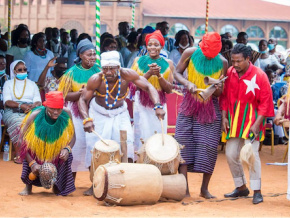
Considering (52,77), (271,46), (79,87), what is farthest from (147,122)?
(271,46)

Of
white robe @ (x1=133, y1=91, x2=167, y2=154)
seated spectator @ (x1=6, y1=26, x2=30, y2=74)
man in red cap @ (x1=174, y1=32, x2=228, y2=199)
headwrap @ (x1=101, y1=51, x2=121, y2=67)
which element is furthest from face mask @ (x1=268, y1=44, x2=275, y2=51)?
headwrap @ (x1=101, y1=51, x2=121, y2=67)

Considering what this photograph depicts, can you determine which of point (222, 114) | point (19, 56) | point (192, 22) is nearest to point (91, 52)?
point (222, 114)

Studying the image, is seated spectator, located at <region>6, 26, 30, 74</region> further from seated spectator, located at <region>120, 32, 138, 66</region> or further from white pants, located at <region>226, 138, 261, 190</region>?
white pants, located at <region>226, 138, 261, 190</region>

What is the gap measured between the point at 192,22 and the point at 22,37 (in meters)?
27.2

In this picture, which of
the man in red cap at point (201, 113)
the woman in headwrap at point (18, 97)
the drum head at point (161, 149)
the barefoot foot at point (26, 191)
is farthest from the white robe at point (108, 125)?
the woman in headwrap at point (18, 97)

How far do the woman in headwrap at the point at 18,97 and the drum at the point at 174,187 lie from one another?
155 inches

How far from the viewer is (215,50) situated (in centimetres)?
695

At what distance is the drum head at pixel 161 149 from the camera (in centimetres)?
665

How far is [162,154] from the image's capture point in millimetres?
6668

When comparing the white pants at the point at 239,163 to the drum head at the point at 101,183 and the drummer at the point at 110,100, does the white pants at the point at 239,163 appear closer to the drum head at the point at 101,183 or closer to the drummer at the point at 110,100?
the drummer at the point at 110,100

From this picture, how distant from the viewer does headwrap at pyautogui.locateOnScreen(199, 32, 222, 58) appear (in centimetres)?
687

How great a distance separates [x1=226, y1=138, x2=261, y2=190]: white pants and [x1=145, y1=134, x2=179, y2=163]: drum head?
0.64 metres

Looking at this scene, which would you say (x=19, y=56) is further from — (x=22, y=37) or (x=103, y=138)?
(x=103, y=138)

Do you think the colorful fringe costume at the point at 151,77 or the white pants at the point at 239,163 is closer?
the white pants at the point at 239,163
